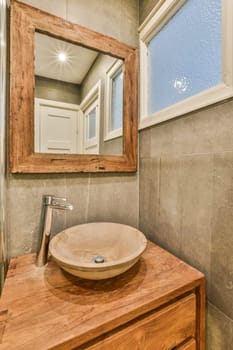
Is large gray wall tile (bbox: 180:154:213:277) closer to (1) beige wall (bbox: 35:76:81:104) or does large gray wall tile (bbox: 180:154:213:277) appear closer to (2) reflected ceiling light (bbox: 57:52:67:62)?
(1) beige wall (bbox: 35:76:81:104)

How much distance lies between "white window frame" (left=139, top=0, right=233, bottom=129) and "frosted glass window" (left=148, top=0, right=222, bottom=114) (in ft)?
0.11

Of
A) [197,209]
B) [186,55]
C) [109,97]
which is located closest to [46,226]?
[197,209]

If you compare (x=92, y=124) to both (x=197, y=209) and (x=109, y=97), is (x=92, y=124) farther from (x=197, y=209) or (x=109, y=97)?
(x=197, y=209)

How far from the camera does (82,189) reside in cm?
100

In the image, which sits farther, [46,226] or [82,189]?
Answer: [82,189]

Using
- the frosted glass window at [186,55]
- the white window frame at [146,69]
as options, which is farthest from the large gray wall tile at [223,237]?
the frosted glass window at [186,55]

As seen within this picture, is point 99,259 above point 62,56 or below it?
below

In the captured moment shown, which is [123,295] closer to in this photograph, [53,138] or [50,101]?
[53,138]

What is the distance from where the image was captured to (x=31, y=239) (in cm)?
87

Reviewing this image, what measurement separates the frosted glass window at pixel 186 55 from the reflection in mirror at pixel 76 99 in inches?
9.3

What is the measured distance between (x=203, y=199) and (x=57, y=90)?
0.89 m

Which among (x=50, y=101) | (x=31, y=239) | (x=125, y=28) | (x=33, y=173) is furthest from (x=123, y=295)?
(x=125, y=28)

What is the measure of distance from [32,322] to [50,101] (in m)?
0.90

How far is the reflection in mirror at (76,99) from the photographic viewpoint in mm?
890
